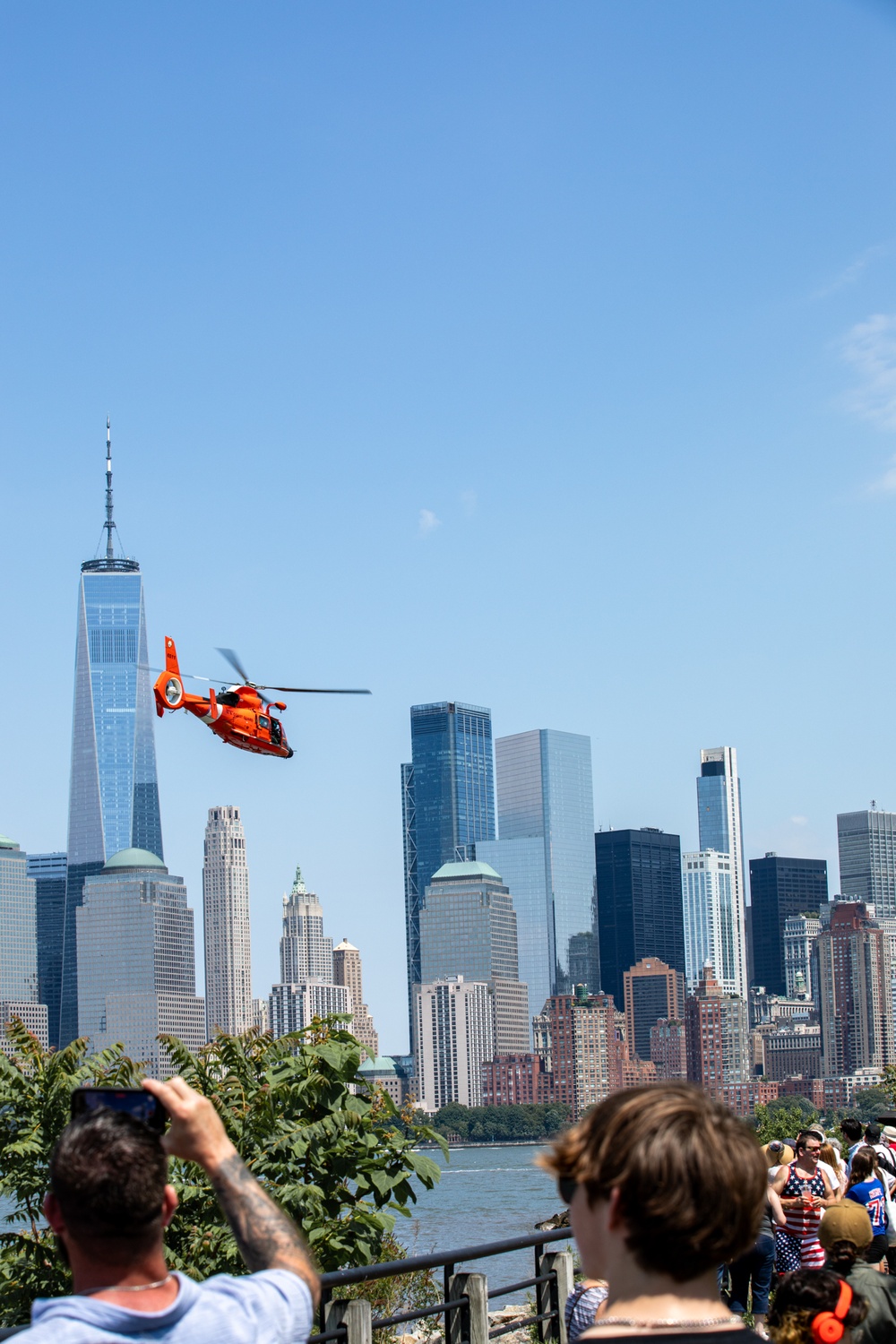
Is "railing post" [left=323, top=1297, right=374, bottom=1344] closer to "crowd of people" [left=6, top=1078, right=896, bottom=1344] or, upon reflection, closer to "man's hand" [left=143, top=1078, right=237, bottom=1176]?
"crowd of people" [left=6, top=1078, right=896, bottom=1344]

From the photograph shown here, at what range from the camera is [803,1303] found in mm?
5535

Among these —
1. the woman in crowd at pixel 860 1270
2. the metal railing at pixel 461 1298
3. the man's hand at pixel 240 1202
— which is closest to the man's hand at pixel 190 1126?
the man's hand at pixel 240 1202

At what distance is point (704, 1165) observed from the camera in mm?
3141

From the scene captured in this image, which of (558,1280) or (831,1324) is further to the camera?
(558,1280)

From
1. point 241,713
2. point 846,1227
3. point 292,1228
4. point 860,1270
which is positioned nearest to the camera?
point 292,1228

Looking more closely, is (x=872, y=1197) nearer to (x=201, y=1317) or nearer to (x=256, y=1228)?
(x=256, y=1228)

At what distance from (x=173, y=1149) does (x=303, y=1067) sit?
32.8 feet

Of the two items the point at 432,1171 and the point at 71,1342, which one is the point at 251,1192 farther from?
the point at 432,1171

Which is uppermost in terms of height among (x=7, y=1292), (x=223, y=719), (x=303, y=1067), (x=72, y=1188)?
(x=223, y=719)

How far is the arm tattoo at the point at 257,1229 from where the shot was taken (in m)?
3.62

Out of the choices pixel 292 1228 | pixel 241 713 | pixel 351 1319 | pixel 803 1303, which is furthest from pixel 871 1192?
pixel 241 713

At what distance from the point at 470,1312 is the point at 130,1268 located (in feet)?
19.8

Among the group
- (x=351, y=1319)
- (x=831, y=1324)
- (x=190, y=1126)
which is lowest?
(x=351, y=1319)

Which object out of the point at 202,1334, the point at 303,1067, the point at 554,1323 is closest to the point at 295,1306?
the point at 202,1334
